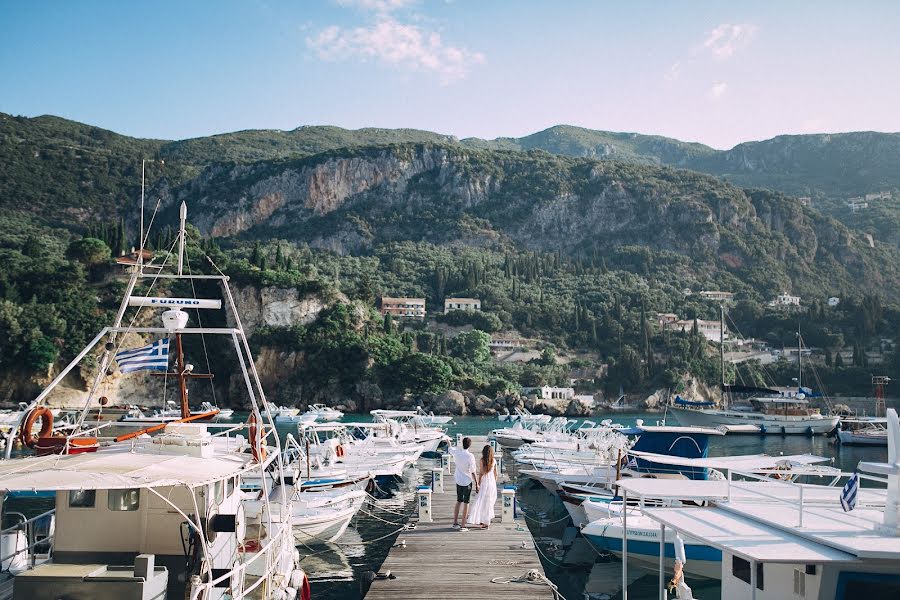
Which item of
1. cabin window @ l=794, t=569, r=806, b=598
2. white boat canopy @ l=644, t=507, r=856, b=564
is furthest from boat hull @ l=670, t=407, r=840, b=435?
cabin window @ l=794, t=569, r=806, b=598

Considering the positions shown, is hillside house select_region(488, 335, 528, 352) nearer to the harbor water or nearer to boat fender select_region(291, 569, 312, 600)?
the harbor water

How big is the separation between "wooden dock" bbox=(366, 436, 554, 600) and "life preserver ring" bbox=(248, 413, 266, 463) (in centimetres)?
301

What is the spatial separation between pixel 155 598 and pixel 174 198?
202m

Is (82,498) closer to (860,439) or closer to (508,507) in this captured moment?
(508,507)

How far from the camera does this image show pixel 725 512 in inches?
484

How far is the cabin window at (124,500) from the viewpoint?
11164 mm

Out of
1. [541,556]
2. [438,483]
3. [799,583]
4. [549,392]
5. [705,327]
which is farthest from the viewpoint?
[705,327]

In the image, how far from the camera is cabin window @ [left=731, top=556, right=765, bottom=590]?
35.0 feet

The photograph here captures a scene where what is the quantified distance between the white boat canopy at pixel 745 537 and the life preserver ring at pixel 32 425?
9.74 m

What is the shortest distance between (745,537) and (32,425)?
35.6ft

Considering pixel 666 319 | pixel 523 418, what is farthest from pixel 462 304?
pixel 523 418

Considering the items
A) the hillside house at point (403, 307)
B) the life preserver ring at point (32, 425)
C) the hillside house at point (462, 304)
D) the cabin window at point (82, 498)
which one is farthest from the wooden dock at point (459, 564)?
the hillside house at point (462, 304)

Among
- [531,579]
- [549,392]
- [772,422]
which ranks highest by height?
[531,579]

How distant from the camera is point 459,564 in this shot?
571 inches
